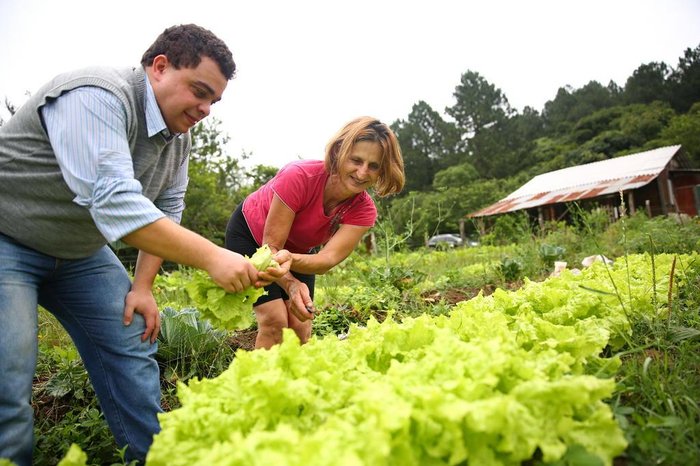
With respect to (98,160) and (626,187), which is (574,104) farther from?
(98,160)

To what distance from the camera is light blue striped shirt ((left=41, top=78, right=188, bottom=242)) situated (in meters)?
1.62

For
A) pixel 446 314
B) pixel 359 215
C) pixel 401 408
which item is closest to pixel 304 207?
pixel 359 215

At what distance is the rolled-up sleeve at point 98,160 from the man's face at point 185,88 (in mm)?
273

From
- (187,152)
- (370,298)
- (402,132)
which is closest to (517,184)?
(402,132)

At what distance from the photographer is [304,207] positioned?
3021 mm

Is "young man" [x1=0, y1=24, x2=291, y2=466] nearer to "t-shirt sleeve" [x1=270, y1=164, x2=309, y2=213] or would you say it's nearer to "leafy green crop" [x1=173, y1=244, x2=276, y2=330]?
"leafy green crop" [x1=173, y1=244, x2=276, y2=330]

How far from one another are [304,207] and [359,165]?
1.55 feet

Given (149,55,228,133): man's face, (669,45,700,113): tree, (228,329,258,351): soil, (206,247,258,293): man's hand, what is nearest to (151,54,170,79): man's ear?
(149,55,228,133): man's face

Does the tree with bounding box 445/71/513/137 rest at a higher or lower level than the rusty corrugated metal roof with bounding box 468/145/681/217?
higher

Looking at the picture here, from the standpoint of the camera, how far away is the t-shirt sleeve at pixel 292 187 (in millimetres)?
2834

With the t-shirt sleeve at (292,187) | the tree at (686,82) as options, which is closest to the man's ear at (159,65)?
the t-shirt sleeve at (292,187)

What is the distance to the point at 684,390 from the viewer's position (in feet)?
5.80

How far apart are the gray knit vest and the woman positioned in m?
1.09

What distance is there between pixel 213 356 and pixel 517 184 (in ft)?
117
